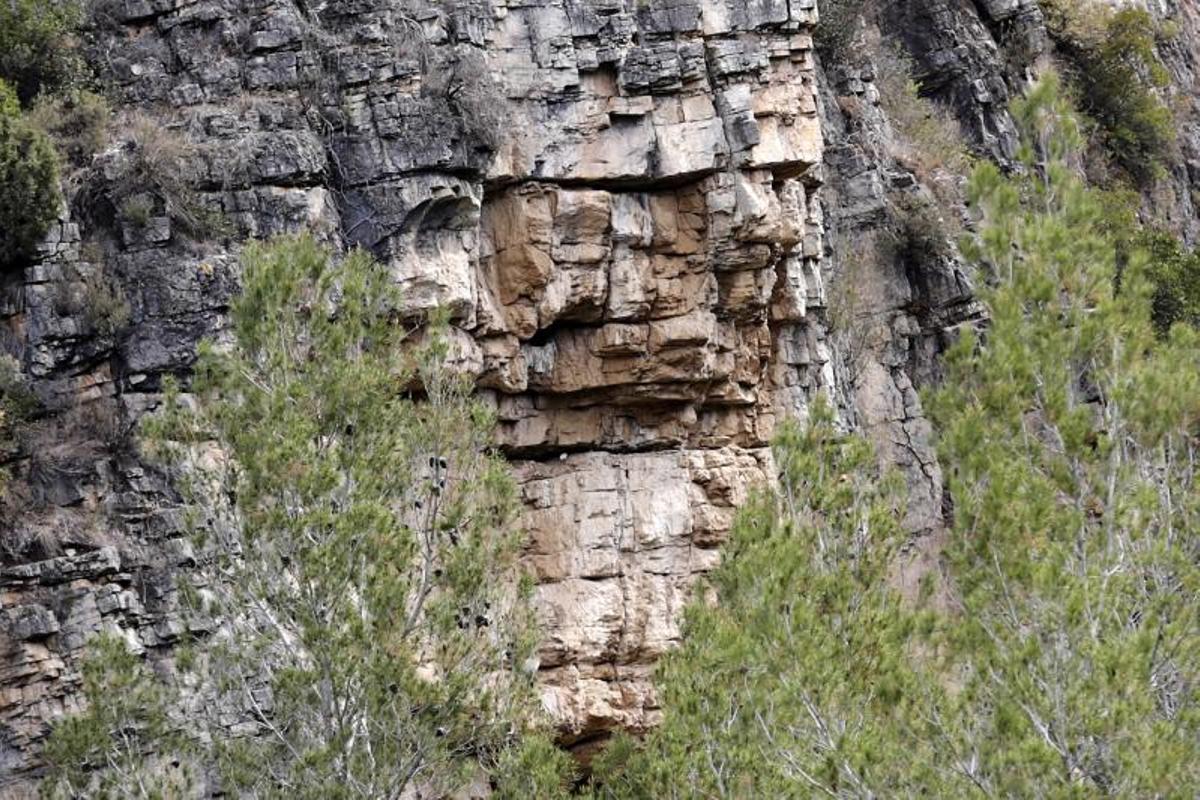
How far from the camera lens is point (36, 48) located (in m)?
18.4

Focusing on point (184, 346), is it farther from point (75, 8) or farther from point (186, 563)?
point (75, 8)

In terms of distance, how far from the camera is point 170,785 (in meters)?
13.5

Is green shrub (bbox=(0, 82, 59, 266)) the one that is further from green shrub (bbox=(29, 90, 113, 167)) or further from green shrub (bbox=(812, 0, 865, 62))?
green shrub (bbox=(812, 0, 865, 62))

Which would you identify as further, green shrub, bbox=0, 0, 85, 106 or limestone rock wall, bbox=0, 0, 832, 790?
green shrub, bbox=0, 0, 85, 106

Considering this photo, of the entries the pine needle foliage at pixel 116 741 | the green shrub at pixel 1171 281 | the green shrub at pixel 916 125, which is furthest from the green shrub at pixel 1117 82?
the pine needle foliage at pixel 116 741

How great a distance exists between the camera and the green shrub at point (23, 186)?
1638cm

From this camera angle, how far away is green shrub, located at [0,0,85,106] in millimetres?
18266

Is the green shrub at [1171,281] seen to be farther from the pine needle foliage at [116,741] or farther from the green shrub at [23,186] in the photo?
the pine needle foliage at [116,741]

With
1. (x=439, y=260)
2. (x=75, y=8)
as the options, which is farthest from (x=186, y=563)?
(x=75, y=8)

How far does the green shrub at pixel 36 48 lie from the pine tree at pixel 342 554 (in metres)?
5.61

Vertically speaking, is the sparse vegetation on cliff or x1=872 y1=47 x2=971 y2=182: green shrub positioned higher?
x1=872 y1=47 x2=971 y2=182: green shrub

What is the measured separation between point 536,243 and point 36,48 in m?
6.46

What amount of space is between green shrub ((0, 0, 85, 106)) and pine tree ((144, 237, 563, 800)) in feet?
18.4

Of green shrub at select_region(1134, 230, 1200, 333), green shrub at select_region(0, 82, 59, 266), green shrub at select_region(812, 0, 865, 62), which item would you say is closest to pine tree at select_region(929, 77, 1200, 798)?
green shrub at select_region(0, 82, 59, 266)
